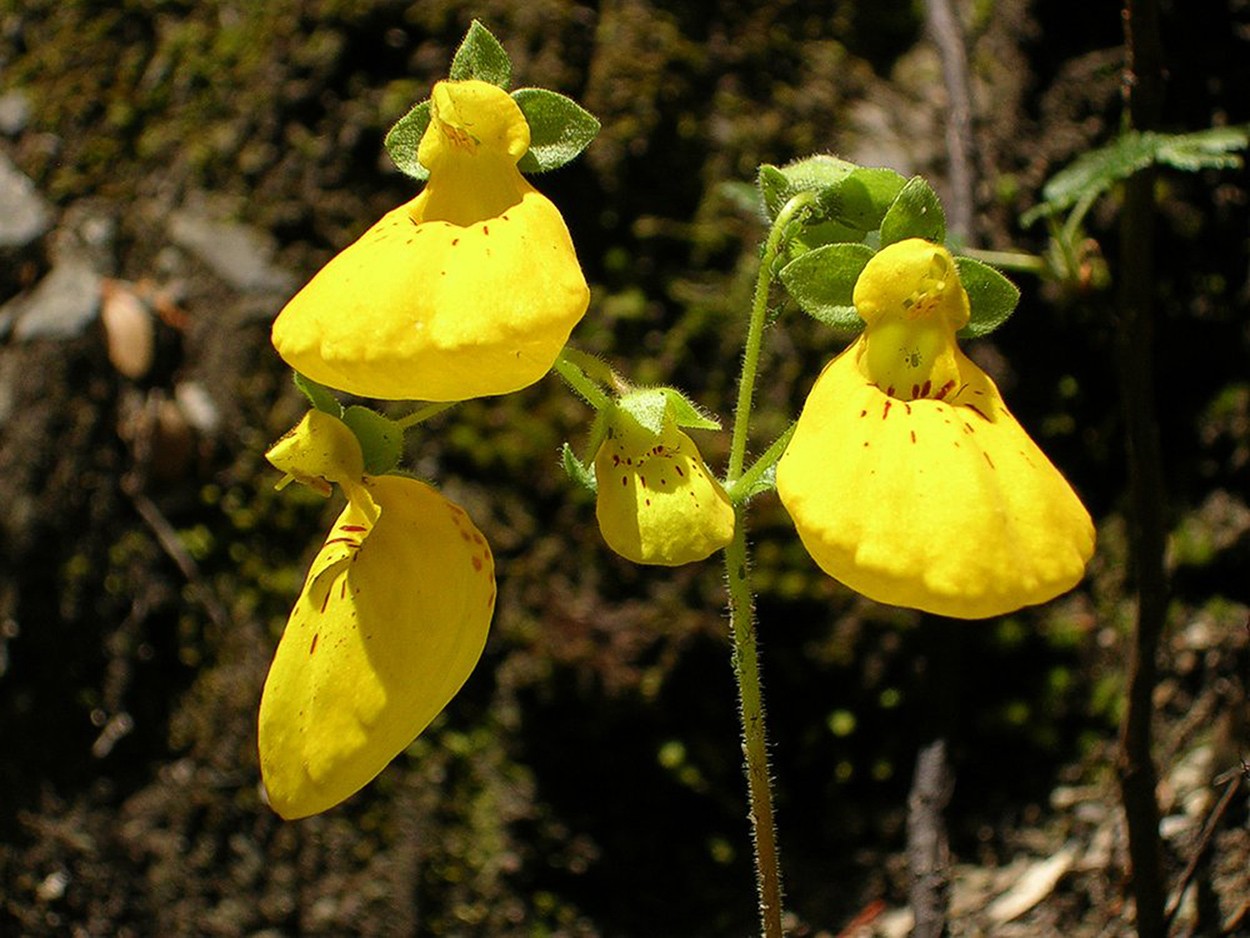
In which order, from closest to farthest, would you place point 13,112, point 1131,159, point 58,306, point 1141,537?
point 1131,159 → point 1141,537 → point 58,306 → point 13,112

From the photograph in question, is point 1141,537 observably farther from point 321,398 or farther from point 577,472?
point 321,398

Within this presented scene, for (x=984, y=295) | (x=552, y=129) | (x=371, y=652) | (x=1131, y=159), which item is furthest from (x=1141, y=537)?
(x=371, y=652)

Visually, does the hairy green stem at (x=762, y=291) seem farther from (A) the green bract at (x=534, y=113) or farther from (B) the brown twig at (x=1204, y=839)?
(B) the brown twig at (x=1204, y=839)

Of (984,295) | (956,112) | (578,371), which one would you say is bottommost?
(578,371)

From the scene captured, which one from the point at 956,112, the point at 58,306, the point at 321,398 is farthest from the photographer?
the point at 58,306

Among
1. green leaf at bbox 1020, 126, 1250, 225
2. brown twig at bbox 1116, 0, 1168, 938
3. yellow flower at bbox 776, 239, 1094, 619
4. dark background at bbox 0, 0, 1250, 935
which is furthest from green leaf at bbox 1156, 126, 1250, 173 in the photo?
yellow flower at bbox 776, 239, 1094, 619

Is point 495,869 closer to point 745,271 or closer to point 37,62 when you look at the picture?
point 745,271

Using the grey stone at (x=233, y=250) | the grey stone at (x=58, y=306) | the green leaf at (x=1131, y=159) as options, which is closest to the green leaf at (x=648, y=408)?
the green leaf at (x=1131, y=159)
